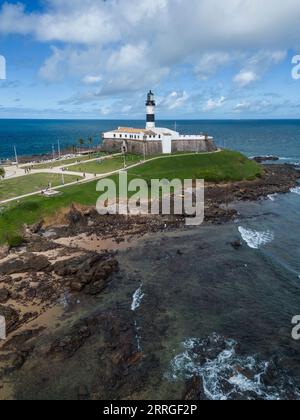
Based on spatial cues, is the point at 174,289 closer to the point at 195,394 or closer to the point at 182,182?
the point at 195,394

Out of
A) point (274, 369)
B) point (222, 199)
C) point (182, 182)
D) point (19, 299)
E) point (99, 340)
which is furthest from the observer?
point (182, 182)

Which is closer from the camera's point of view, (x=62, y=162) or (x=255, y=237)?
(x=255, y=237)

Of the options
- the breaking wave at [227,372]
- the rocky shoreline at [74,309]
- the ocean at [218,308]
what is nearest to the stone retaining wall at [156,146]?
the rocky shoreline at [74,309]

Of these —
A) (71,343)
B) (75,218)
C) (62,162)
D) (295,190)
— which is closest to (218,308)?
(71,343)

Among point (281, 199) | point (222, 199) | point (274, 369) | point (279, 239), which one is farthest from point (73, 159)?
point (274, 369)

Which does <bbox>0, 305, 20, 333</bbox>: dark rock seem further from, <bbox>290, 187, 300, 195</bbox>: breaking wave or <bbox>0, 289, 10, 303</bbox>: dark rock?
<bbox>290, 187, 300, 195</bbox>: breaking wave

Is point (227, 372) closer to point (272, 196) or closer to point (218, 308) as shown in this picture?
point (218, 308)

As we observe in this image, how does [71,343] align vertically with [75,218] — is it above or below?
below
